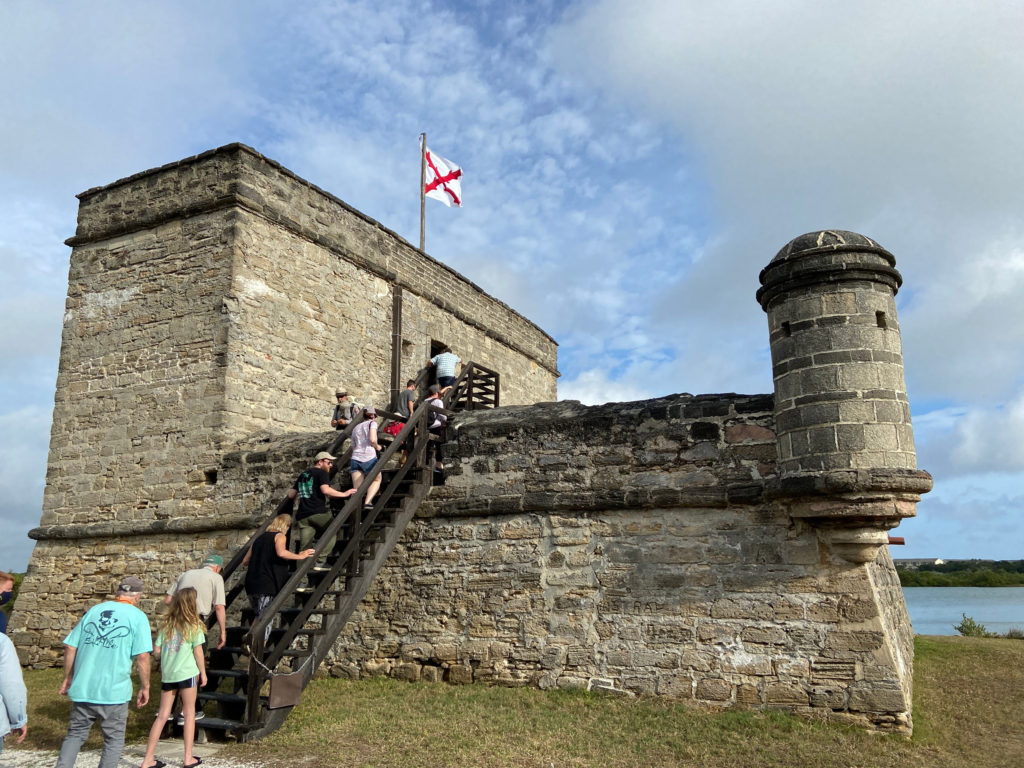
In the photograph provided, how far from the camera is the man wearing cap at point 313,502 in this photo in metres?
7.84

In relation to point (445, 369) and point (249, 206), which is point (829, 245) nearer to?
point (445, 369)

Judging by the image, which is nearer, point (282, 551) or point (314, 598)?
point (314, 598)

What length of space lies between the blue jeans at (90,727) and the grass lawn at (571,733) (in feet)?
3.93

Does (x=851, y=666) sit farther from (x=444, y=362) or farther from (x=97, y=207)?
(x=97, y=207)

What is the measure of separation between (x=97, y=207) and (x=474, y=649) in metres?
9.05

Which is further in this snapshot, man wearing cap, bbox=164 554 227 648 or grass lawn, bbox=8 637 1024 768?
man wearing cap, bbox=164 554 227 648

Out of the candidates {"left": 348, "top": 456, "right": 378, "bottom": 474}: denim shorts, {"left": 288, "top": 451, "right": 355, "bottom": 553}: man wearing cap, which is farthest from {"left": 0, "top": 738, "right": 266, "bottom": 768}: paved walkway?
{"left": 348, "top": 456, "right": 378, "bottom": 474}: denim shorts

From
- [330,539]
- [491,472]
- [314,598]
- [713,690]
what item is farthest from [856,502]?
[314,598]

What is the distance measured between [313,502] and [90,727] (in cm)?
340

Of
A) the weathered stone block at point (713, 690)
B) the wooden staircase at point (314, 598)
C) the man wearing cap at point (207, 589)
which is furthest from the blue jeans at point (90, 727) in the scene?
the weathered stone block at point (713, 690)

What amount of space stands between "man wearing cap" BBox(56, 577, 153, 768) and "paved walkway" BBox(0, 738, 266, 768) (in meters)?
0.97

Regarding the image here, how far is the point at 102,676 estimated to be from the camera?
15.4 ft

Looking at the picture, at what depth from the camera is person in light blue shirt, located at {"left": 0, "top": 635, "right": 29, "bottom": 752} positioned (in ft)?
13.6

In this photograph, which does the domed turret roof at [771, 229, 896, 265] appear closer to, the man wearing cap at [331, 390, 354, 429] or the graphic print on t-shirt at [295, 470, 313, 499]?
the graphic print on t-shirt at [295, 470, 313, 499]
